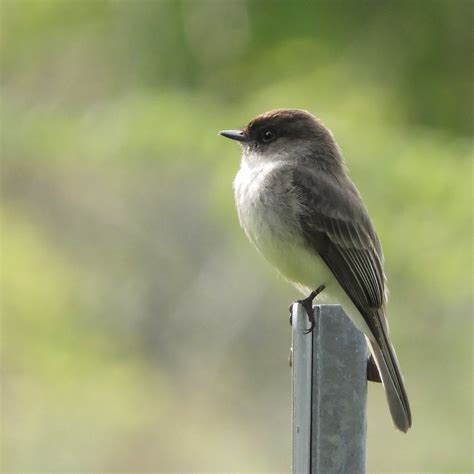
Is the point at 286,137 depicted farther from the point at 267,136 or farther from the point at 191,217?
the point at 191,217

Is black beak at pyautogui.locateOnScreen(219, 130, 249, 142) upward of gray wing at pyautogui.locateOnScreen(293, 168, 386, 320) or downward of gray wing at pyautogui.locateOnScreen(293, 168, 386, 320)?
upward

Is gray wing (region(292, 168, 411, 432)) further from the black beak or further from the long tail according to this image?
the black beak

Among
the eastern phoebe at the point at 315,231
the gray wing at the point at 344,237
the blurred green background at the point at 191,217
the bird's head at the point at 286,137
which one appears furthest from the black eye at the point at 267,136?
the blurred green background at the point at 191,217

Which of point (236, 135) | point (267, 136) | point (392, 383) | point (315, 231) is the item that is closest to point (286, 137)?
point (267, 136)

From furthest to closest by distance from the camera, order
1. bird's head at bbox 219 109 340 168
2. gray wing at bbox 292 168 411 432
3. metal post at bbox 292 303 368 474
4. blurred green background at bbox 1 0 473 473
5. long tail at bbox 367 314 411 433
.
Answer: blurred green background at bbox 1 0 473 473 → bird's head at bbox 219 109 340 168 → gray wing at bbox 292 168 411 432 → long tail at bbox 367 314 411 433 → metal post at bbox 292 303 368 474

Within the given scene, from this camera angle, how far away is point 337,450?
2.84 m

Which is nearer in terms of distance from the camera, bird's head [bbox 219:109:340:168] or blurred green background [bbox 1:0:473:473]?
bird's head [bbox 219:109:340:168]

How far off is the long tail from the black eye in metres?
1.10

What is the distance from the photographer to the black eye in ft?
15.3

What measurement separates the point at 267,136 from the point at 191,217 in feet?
10.3

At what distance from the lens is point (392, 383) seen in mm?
3613

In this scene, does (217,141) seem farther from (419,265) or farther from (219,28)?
(419,265)

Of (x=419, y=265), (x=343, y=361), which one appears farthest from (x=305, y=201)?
(x=419, y=265)

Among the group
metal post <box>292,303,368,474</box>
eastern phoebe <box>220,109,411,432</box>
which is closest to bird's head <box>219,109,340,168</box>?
eastern phoebe <box>220,109,411,432</box>
